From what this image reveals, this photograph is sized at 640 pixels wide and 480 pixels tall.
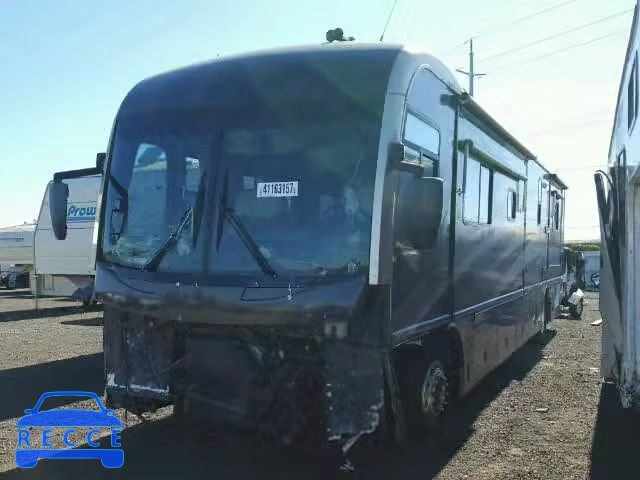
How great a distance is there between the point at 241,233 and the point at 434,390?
221cm

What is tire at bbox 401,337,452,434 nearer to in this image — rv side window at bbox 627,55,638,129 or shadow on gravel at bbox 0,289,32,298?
rv side window at bbox 627,55,638,129

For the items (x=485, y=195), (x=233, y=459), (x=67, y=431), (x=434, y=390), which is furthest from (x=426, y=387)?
(x=67, y=431)

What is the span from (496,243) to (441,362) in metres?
2.19

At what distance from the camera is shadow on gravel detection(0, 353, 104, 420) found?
6.84 metres

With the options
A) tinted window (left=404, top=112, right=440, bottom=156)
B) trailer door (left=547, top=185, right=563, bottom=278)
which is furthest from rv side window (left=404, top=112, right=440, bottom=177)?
trailer door (left=547, top=185, right=563, bottom=278)

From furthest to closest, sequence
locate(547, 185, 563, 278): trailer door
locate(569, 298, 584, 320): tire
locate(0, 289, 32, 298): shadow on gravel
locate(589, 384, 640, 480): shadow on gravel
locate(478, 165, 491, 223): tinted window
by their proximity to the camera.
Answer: locate(0, 289, 32, 298): shadow on gravel → locate(569, 298, 584, 320): tire → locate(547, 185, 563, 278): trailer door → locate(478, 165, 491, 223): tinted window → locate(589, 384, 640, 480): shadow on gravel

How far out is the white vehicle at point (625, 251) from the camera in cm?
477

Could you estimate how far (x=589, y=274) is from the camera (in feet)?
95.2

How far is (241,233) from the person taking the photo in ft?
→ 14.5

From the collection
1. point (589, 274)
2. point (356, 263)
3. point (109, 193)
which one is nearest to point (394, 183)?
point (356, 263)

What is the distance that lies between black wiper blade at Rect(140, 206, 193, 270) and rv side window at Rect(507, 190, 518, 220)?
4.65 m

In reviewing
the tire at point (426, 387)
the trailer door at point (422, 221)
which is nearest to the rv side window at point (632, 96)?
the trailer door at point (422, 221)

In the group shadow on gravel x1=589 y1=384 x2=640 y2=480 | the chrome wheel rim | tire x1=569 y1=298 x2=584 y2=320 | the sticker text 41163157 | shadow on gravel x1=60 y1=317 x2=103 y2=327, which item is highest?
the sticker text 41163157

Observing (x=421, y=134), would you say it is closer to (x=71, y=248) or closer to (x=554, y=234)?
(x=554, y=234)
